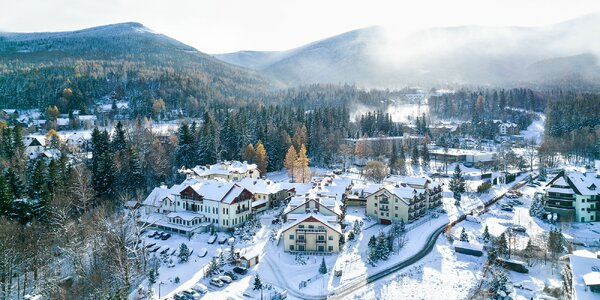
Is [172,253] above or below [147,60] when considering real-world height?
below

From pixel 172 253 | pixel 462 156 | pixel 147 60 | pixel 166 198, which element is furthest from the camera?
pixel 147 60

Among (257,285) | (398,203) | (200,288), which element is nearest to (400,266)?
(398,203)

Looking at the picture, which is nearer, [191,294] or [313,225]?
[191,294]

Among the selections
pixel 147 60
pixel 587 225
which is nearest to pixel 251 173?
pixel 587 225

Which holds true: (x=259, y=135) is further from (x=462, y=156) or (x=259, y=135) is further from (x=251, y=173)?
(x=462, y=156)

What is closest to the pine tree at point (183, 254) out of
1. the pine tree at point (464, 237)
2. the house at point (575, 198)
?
the pine tree at point (464, 237)

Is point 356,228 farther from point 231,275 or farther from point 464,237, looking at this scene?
point 231,275

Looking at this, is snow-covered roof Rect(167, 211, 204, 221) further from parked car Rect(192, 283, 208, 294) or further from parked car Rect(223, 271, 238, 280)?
parked car Rect(192, 283, 208, 294)
